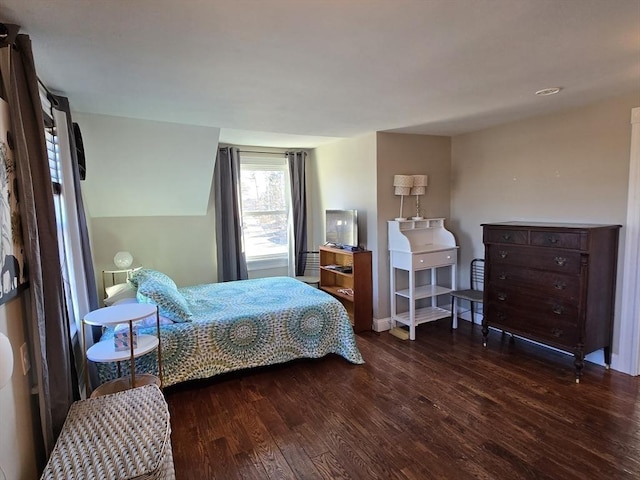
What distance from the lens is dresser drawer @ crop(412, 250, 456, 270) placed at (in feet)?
12.6

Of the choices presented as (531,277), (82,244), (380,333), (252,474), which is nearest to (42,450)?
(252,474)

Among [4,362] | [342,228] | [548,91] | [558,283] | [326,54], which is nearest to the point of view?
[4,362]

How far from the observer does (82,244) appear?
2.69 metres

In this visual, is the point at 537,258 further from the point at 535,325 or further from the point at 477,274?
the point at 477,274

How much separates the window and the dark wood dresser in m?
2.88

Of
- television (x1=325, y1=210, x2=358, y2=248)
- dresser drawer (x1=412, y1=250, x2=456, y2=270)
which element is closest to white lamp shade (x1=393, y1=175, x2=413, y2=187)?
television (x1=325, y1=210, x2=358, y2=248)

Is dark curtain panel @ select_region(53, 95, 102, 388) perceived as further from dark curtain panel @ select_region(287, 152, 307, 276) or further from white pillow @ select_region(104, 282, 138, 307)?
dark curtain panel @ select_region(287, 152, 307, 276)

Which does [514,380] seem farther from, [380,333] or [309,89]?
[309,89]

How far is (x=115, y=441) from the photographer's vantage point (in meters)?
1.49

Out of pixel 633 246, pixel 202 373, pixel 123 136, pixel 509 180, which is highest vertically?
pixel 123 136

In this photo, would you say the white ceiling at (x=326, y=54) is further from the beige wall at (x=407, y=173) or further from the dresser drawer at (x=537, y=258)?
the dresser drawer at (x=537, y=258)

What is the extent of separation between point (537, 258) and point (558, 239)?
24 cm

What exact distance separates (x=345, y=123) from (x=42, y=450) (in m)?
3.15

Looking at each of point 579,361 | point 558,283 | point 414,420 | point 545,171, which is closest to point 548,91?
point 545,171
